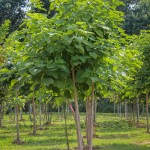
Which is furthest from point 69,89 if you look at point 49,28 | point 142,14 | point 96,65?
point 142,14

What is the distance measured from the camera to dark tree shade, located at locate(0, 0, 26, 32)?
27.1 m

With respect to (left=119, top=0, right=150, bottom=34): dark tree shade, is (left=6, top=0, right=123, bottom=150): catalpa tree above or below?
below

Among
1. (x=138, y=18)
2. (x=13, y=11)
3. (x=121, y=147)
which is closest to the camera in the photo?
(x=121, y=147)

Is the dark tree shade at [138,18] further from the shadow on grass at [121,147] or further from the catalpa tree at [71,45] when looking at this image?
the catalpa tree at [71,45]

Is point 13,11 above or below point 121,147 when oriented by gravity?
above

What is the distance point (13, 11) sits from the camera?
27766mm

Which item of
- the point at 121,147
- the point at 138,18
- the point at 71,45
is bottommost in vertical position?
the point at 121,147

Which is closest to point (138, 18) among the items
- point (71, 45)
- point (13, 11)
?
point (13, 11)

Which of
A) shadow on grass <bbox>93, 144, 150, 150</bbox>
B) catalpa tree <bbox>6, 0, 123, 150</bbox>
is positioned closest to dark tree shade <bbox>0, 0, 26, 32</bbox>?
shadow on grass <bbox>93, 144, 150, 150</bbox>

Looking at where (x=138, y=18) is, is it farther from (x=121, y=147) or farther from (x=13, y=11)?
(x=121, y=147)

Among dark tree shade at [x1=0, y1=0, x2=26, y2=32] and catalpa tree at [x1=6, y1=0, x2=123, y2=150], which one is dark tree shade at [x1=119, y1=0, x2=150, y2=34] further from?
catalpa tree at [x1=6, y1=0, x2=123, y2=150]

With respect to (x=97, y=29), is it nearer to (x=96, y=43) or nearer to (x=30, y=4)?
(x=96, y=43)

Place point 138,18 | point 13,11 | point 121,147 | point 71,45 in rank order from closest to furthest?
1. point 71,45
2. point 121,147
3. point 13,11
4. point 138,18

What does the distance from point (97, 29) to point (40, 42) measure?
0.80 metres
